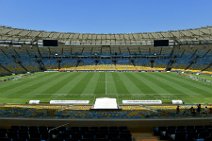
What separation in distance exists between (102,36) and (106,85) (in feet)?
187

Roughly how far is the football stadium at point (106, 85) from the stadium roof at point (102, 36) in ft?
1.11

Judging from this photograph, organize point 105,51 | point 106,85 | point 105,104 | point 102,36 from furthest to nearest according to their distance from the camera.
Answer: point 105,51 < point 102,36 < point 106,85 < point 105,104

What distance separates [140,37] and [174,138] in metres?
86.8

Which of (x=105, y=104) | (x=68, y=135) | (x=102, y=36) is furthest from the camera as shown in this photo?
(x=102, y=36)

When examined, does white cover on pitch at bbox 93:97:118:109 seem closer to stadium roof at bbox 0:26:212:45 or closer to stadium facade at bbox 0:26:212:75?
stadium facade at bbox 0:26:212:75

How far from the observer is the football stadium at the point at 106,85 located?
59.8 feet

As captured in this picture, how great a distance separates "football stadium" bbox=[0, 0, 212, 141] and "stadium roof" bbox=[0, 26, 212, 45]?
34 cm

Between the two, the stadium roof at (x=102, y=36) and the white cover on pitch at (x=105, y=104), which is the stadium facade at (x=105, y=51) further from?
the white cover on pitch at (x=105, y=104)

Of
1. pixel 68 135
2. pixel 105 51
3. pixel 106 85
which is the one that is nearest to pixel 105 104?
pixel 68 135

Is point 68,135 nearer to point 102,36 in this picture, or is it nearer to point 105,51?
point 102,36

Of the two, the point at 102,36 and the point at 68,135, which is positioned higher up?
the point at 102,36

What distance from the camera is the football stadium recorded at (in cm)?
1824

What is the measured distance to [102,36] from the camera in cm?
10281

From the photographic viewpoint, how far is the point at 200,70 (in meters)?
78.6
